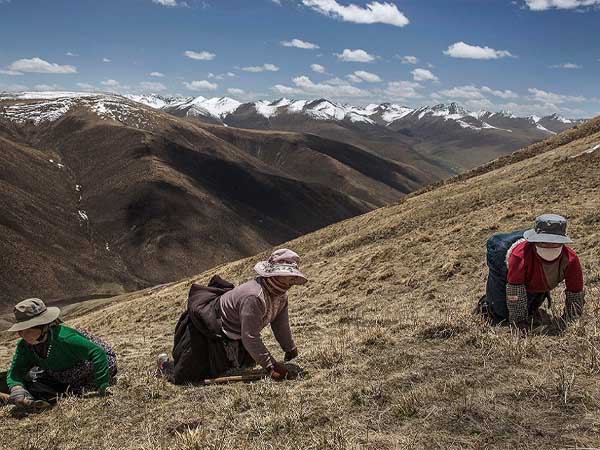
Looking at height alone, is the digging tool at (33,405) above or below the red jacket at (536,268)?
below

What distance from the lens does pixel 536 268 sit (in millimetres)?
6918

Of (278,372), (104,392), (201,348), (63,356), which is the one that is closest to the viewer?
(278,372)

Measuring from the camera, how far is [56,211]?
424ft

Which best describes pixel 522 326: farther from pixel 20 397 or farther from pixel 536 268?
pixel 20 397

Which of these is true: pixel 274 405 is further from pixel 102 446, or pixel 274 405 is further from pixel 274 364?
pixel 102 446

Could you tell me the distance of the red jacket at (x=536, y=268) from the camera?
6.83m

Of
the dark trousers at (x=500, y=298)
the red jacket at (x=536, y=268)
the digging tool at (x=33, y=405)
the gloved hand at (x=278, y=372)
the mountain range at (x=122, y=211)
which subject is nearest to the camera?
the gloved hand at (x=278, y=372)

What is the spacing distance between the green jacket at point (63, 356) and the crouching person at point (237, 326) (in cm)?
100

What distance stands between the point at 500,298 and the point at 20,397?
715 cm

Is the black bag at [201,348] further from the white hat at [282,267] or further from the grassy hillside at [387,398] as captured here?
the white hat at [282,267]

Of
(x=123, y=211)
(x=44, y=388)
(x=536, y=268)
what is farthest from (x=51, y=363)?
(x=123, y=211)

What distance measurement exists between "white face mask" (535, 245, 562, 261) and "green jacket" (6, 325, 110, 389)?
642 centimetres

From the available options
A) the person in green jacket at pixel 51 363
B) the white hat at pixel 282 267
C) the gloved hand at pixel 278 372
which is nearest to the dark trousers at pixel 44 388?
the person in green jacket at pixel 51 363

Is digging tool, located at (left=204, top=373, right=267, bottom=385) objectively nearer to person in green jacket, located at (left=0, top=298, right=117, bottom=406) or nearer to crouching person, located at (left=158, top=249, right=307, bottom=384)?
crouching person, located at (left=158, top=249, right=307, bottom=384)
